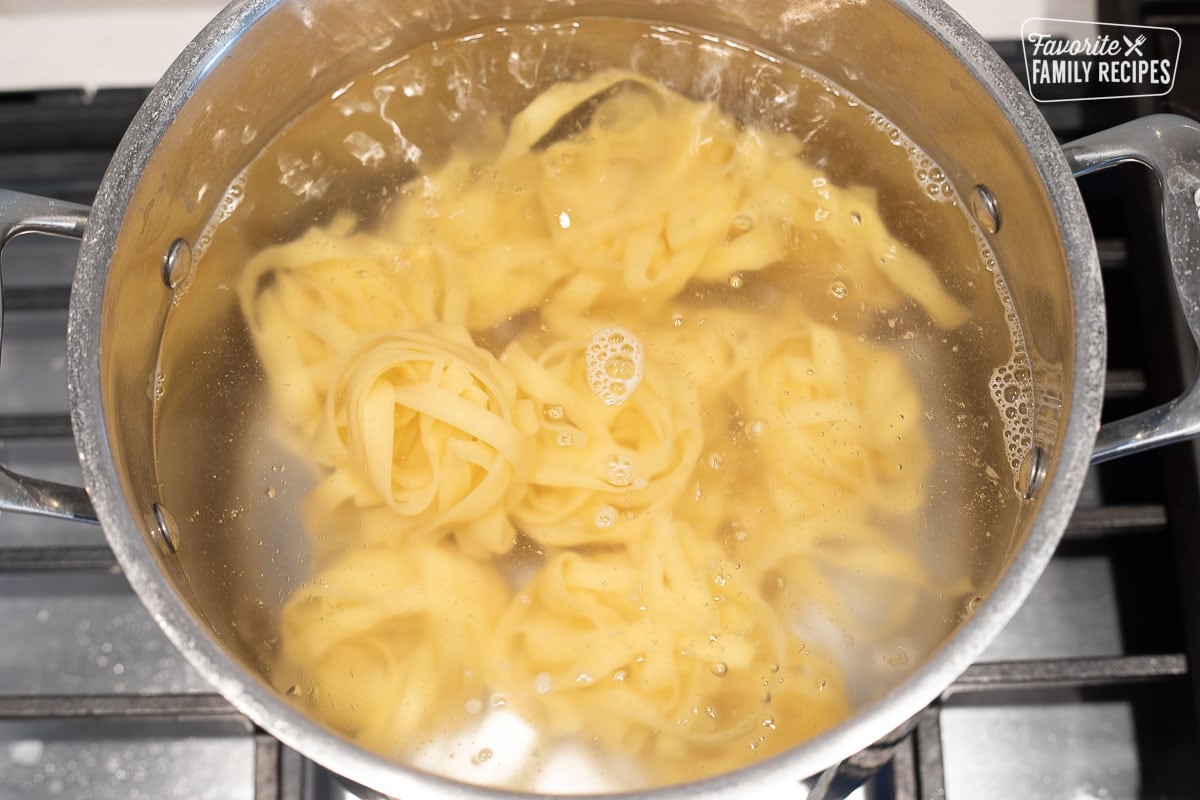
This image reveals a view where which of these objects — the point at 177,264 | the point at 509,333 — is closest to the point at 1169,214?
Result: the point at 509,333

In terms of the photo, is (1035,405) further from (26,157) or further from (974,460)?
(26,157)

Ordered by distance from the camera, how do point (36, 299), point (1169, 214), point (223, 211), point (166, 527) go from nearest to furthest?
1. point (1169, 214)
2. point (166, 527)
3. point (223, 211)
4. point (36, 299)

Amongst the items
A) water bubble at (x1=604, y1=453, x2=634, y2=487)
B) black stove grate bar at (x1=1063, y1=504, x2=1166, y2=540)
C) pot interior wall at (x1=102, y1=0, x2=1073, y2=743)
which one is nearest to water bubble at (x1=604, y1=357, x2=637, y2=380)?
water bubble at (x1=604, y1=453, x2=634, y2=487)

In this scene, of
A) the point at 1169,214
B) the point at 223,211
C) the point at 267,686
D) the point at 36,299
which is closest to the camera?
the point at 267,686

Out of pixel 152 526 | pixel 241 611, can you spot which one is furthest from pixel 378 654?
pixel 152 526

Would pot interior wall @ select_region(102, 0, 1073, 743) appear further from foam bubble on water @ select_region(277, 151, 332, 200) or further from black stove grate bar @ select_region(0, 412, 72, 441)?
black stove grate bar @ select_region(0, 412, 72, 441)

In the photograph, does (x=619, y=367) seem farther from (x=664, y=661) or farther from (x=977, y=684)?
(x=977, y=684)

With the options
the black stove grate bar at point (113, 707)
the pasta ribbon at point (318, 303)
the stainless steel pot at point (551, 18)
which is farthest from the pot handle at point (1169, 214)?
the black stove grate bar at point (113, 707)
